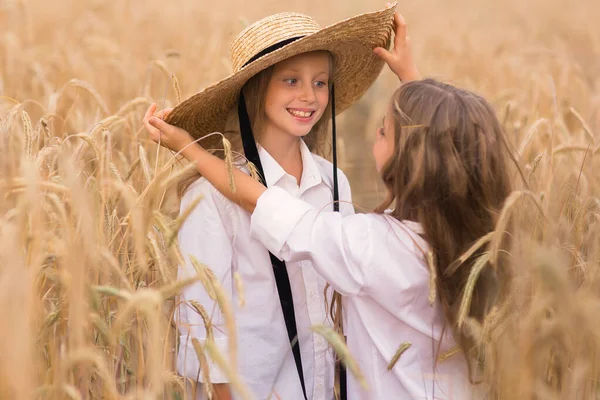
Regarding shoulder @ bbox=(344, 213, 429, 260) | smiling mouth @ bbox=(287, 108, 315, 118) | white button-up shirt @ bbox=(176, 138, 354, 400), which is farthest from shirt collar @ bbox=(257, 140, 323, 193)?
shoulder @ bbox=(344, 213, 429, 260)

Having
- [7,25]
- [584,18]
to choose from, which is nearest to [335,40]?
[7,25]

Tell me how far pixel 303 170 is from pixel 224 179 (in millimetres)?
422

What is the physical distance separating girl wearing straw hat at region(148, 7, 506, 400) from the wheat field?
96mm

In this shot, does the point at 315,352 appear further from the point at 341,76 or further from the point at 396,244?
the point at 341,76

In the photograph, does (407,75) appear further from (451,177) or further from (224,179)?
(224,179)

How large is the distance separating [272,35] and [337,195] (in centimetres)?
52

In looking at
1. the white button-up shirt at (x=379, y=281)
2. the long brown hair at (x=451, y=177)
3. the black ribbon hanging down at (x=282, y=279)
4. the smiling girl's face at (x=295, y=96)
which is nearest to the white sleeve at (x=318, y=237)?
the white button-up shirt at (x=379, y=281)

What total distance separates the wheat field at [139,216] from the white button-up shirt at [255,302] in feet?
0.33

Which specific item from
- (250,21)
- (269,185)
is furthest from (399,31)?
(250,21)

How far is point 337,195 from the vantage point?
2.18 metres

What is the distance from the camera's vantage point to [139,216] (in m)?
1.23

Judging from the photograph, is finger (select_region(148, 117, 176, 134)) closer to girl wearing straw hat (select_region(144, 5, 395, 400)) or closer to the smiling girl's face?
girl wearing straw hat (select_region(144, 5, 395, 400))

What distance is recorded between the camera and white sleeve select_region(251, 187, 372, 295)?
165cm

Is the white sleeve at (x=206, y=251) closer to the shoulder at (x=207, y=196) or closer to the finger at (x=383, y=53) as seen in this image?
the shoulder at (x=207, y=196)
